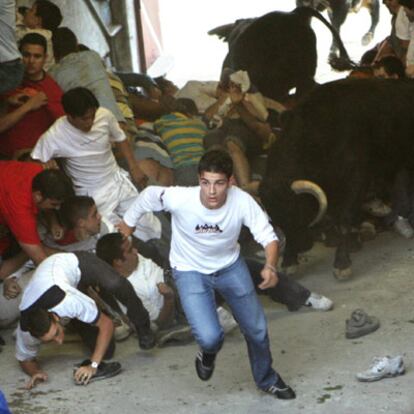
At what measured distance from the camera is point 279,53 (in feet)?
38.1

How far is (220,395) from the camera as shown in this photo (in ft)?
23.3

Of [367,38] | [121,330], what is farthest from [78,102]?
[367,38]

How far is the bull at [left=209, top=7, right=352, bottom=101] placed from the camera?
11.5m

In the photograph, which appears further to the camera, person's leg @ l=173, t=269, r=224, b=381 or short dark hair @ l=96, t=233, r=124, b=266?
short dark hair @ l=96, t=233, r=124, b=266

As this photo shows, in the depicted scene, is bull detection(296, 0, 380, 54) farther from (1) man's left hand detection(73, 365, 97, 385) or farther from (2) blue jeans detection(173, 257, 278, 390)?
(2) blue jeans detection(173, 257, 278, 390)

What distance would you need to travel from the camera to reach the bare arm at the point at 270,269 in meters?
6.29

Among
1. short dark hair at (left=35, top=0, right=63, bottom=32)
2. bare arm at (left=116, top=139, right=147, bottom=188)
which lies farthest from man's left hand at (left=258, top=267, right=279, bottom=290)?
short dark hair at (left=35, top=0, right=63, bottom=32)

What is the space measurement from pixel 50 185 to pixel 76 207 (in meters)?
0.30

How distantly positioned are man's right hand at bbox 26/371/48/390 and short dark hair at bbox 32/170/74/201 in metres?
1.08

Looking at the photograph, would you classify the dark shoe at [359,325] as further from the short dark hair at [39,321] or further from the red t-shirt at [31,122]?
the red t-shirt at [31,122]

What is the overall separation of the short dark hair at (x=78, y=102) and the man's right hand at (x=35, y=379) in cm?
183

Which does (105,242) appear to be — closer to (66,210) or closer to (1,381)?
(66,210)

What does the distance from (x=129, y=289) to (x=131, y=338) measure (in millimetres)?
654

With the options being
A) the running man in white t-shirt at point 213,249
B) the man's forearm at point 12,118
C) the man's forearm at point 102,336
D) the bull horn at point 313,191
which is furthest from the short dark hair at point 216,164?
the bull horn at point 313,191
